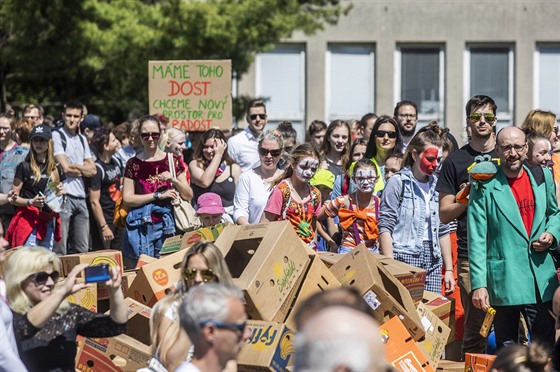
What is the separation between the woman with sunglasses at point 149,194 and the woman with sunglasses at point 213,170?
0.53 meters

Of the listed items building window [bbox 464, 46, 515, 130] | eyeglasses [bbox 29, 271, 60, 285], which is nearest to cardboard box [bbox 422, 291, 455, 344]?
eyeglasses [bbox 29, 271, 60, 285]

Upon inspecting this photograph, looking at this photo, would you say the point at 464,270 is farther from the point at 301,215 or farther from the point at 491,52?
the point at 491,52

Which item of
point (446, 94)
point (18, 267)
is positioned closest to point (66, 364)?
point (18, 267)

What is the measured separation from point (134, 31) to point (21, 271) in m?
14.7

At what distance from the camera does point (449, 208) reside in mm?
9023

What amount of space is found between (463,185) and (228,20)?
12.2 m

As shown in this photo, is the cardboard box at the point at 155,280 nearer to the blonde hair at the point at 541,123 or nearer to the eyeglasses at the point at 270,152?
the eyeglasses at the point at 270,152

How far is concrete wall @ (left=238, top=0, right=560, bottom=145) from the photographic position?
26578 mm

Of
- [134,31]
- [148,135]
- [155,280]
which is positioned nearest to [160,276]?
[155,280]

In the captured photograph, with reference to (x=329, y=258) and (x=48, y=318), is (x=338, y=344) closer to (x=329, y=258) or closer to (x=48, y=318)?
(x=48, y=318)

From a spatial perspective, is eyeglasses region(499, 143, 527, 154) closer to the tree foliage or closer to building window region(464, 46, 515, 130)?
the tree foliage

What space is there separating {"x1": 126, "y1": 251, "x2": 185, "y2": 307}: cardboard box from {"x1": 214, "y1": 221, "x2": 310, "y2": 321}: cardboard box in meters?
0.41

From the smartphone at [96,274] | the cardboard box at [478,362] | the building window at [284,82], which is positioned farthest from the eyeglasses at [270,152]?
the building window at [284,82]

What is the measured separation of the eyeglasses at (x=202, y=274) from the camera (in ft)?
22.1
